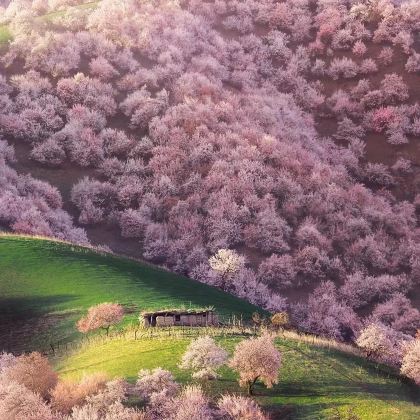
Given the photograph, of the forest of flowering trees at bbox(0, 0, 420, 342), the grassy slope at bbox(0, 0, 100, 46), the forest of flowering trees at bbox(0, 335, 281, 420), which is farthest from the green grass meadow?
the grassy slope at bbox(0, 0, 100, 46)

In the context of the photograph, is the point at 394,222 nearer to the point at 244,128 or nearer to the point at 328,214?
the point at 328,214

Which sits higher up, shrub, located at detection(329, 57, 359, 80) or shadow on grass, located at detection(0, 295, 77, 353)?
shrub, located at detection(329, 57, 359, 80)

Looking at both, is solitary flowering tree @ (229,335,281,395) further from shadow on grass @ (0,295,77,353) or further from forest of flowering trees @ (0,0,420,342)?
forest of flowering trees @ (0,0,420,342)

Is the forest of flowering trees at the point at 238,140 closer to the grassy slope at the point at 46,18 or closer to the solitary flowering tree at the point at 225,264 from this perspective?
the solitary flowering tree at the point at 225,264

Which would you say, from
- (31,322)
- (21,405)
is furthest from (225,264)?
(21,405)

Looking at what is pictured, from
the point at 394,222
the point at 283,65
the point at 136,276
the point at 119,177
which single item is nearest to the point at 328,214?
the point at 394,222

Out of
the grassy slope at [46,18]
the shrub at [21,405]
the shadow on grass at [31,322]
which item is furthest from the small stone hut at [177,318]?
the grassy slope at [46,18]
